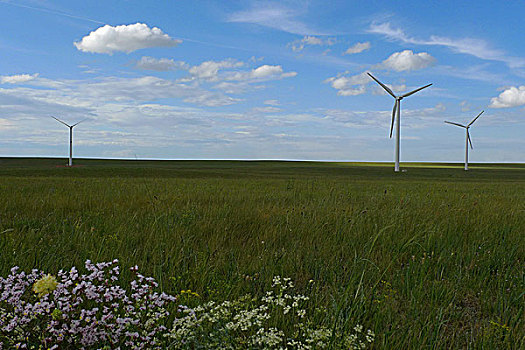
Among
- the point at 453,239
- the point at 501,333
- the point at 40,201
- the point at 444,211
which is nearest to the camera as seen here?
the point at 501,333

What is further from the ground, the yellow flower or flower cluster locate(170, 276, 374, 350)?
the yellow flower

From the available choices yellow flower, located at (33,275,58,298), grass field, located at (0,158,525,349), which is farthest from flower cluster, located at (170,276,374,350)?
yellow flower, located at (33,275,58,298)

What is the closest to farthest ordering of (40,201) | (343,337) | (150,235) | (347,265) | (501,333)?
1. (343,337)
2. (501,333)
3. (347,265)
4. (150,235)
5. (40,201)

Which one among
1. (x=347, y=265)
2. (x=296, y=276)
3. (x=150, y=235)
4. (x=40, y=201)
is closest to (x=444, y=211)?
(x=347, y=265)

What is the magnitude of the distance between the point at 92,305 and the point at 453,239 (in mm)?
5429

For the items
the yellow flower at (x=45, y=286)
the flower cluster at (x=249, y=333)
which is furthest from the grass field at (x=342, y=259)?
the yellow flower at (x=45, y=286)

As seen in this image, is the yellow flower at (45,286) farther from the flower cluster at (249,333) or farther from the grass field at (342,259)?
the grass field at (342,259)

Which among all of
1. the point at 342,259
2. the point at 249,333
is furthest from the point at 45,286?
the point at 342,259

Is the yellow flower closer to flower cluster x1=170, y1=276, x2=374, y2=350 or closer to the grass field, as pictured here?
flower cluster x1=170, y1=276, x2=374, y2=350

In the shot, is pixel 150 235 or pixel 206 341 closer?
pixel 206 341

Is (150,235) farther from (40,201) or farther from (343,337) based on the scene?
(40,201)

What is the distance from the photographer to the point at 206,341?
241 cm

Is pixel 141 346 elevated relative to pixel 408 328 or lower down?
elevated

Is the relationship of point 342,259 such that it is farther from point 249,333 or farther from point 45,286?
point 45,286
